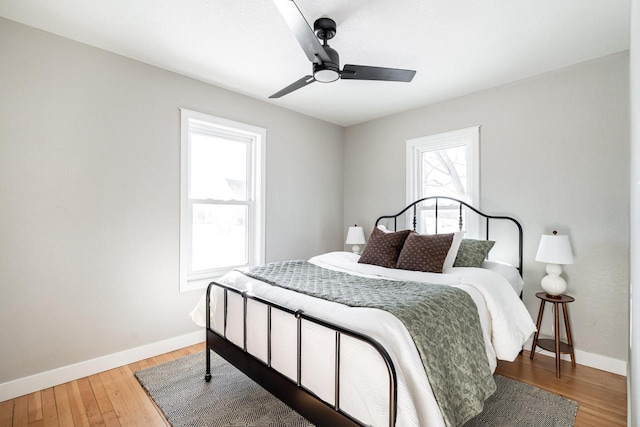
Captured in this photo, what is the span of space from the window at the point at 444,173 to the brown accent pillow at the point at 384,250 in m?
0.78

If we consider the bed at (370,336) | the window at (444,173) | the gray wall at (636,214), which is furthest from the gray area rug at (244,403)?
the window at (444,173)

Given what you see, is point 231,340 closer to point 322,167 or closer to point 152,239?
point 152,239

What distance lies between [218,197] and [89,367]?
1.77 m

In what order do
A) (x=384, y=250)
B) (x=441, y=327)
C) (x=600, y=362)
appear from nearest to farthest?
(x=441, y=327) → (x=600, y=362) → (x=384, y=250)

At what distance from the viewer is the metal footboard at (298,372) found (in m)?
1.25

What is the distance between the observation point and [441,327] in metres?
1.56

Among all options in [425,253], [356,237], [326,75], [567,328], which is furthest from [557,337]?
[326,75]

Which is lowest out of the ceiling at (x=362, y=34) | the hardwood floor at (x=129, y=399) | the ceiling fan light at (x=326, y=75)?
the hardwood floor at (x=129, y=399)

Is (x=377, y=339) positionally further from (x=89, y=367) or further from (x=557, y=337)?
(x=89, y=367)

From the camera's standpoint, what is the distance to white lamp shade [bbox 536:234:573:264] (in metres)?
2.45

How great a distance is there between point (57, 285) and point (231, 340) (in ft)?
4.52

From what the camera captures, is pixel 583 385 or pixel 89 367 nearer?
pixel 583 385

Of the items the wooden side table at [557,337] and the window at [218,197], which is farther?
the window at [218,197]

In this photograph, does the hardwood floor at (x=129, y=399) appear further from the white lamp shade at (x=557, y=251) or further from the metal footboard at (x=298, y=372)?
the white lamp shade at (x=557, y=251)
